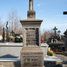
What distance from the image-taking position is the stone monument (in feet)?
44.4

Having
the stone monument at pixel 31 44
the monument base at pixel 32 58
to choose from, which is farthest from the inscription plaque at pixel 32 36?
the monument base at pixel 32 58

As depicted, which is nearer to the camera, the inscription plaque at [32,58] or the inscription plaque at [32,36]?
the inscription plaque at [32,58]

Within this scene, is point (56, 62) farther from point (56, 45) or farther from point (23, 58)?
point (56, 45)

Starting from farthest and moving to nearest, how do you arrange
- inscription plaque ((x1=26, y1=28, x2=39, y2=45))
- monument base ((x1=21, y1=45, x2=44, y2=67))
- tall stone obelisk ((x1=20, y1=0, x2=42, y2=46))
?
inscription plaque ((x1=26, y1=28, x2=39, y2=45)) < tall stone obelisk ((x1=20, y1=0, x2=42, y2=46)) < monument base ((x1=21, y1=45, x2=44, y2=67))

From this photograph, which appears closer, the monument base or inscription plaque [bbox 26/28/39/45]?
the monument base

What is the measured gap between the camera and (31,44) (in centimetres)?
1379

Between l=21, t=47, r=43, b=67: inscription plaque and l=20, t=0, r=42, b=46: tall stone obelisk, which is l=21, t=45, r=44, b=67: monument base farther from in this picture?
l=20, t=0, r=42, b=46: tall stone obelisk

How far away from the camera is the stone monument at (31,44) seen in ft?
44.4

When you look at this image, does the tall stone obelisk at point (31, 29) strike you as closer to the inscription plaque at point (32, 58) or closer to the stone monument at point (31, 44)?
the stone monument at point (31, 44)

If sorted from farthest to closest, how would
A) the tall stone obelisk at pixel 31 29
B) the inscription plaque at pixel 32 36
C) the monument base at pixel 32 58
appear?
the inscription plaque at pixel 32 36, the tall stone obelisk at pixel 31 29, the monument base at pixel 32 58

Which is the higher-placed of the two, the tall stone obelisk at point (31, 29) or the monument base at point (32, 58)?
the tall stone obelisk at point (31, 29)

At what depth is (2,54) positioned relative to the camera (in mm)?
19891

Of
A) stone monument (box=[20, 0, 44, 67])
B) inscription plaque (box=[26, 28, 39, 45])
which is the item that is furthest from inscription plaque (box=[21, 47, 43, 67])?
inscription plaque (box=[26, 28, 39, 45])

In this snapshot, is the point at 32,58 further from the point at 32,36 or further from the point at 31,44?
the point at 32,36
